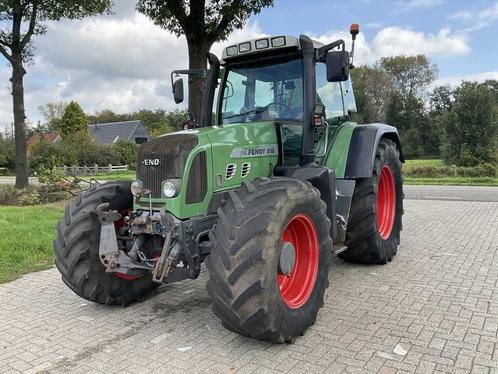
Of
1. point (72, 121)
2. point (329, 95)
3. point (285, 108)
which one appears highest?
point (72, 121)

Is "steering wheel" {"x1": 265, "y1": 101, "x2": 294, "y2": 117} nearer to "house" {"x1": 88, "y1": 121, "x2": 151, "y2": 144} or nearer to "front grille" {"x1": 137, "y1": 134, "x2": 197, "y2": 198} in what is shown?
"front grille" {"x1": 137, "y1": 134, "x2": 197, "y2": 198}

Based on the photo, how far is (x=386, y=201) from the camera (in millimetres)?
6461

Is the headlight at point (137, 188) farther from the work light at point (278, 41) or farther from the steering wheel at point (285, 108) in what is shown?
the work light at point (278, 41)

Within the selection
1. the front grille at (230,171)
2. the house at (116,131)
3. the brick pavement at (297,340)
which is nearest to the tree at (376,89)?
the house at (116,131)

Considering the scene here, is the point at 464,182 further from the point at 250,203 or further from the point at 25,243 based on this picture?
the point at 250,203

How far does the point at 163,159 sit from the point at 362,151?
2.53 metres

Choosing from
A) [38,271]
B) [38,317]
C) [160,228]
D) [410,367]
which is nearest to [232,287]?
[160,228]

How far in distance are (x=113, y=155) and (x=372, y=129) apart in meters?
36.5

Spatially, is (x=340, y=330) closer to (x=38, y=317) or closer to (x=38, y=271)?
(x=38, y=317)

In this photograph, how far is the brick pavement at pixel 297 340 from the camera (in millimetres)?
3234

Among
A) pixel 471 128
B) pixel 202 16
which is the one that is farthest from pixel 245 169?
pixel 471 128

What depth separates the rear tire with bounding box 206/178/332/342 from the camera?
3146 millimetres

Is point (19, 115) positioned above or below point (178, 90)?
above

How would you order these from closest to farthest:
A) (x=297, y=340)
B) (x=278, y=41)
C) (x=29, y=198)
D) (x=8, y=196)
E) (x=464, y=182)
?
1. (x=297, y=340)
2. (x=278, y=41)
3. (x=29, y=198)
4. (x=8, y=196)
5. (x=464, y=182)
